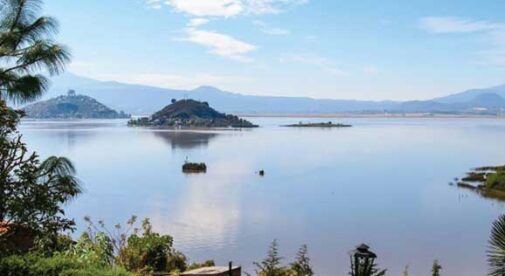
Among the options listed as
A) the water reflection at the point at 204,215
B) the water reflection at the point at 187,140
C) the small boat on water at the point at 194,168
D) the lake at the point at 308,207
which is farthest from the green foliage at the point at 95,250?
the water reflection at the point at 187,140

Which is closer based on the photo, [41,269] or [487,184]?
[41,269]

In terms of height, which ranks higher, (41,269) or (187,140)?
(41,269)

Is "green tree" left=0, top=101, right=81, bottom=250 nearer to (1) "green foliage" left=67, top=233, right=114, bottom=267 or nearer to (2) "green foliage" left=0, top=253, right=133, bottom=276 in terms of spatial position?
(2) "green foliage" left=0, top=253, right=133, bottom=276

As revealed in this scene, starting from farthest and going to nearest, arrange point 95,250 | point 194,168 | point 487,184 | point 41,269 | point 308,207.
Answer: point 194,168 → point 487,184 → point 308,207 → point 95,250 → point 41,269

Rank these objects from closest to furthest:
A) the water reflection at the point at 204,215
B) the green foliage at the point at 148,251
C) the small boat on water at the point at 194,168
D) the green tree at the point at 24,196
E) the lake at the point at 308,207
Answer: the green tree at the point at 24,196 → the green foliage at the point at 148,251 → the lake at the point at 308,207 → the water reflection at the point at 204,215 → the small boat on water at the point at 194,168

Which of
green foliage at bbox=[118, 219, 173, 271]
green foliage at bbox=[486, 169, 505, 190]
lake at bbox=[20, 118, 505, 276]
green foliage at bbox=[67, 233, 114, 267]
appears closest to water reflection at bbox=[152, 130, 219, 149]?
lake at bbox=[20, 118, 505, 276]

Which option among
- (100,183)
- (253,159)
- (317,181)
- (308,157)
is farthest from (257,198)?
(308,157)

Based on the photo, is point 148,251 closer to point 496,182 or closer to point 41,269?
point 41,269

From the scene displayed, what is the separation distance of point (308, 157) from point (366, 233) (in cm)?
6005

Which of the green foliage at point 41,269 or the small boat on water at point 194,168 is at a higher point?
the green foliage at point 41,269

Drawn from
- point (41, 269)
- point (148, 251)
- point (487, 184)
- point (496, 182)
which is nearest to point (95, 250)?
point (148, 251)

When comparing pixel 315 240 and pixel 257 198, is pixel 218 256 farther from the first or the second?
pixel 257 198

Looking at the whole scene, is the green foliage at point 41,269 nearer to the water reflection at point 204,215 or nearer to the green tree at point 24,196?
the green tree at point 24,196

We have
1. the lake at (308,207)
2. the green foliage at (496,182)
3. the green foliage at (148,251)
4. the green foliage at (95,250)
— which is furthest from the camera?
the green foliage at (496,182)
